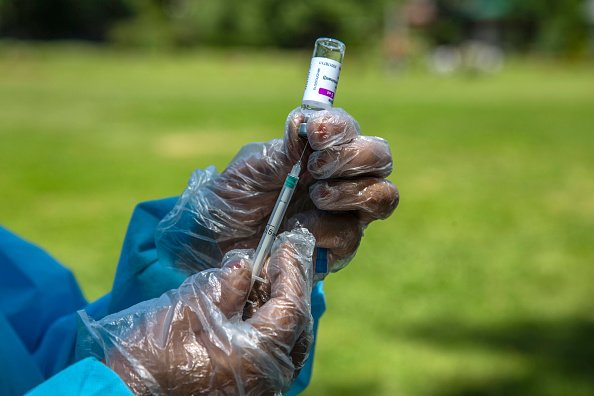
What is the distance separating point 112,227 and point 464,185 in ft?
12.1

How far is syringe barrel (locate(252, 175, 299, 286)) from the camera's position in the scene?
1.47 m

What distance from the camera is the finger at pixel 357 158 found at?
4.83 ft

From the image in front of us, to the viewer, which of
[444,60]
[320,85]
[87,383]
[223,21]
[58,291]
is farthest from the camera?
[223,21]

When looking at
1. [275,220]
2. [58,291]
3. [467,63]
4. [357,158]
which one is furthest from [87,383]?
[467,63]

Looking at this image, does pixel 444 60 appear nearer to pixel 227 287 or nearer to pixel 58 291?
pixel 58 291

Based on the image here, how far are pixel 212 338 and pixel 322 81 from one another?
0.56m

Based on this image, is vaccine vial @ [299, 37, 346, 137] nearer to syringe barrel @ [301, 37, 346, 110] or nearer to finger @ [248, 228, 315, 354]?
syringe barrel @ [301, 37, 346, 110]

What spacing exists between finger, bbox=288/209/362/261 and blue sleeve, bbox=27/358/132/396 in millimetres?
479

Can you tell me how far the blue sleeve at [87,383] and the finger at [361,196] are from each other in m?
0.50

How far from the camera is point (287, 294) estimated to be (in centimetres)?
130

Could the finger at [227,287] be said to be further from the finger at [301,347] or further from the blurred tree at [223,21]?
the blurred tree at [223,21]

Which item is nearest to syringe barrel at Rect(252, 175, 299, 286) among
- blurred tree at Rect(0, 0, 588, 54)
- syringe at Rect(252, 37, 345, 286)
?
Result: syringe at Rect(252, 37, 345, 286)

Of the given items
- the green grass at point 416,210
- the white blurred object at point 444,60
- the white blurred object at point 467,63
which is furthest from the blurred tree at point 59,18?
the green grass at point 416,210

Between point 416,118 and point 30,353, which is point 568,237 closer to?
point 30,353
